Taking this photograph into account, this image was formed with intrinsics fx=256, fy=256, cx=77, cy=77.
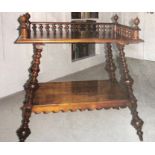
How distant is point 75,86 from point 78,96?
0.32 m

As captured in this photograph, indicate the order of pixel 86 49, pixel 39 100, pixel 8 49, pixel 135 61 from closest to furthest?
pixel 39 100
pixel 8 49
pixel 86 49
pixel 135 61

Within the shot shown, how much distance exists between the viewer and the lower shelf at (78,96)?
2.45 m

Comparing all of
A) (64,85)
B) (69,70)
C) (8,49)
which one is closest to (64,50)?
(69,70)

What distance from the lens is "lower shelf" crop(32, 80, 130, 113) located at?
2449 mm

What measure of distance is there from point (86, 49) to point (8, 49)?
2149mm

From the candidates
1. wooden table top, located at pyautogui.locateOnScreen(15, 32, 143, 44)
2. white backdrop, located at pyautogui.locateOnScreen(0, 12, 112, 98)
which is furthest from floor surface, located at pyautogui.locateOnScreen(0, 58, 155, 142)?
wooden table top, located at pyautogui.locateOnScreen(15, 32, 143, 44)

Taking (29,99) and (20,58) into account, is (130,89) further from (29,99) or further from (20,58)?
(20,58)

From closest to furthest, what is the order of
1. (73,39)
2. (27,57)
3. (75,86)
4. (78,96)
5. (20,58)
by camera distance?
(73,39) → (78,96) → (75,86) → (20,58) → (27,57)

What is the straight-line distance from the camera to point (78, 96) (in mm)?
2627

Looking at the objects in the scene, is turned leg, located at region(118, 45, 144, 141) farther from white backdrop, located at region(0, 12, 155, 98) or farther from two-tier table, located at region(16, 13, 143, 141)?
white backdrop, located at region(0, 12, 155, 98)

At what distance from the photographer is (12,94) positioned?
157 inches

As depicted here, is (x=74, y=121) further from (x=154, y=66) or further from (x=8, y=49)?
(x=154, y=66)

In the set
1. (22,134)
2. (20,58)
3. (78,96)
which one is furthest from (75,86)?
(20,58)

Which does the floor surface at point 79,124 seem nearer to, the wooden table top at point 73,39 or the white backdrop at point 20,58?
the white backdrop at point 20,58
